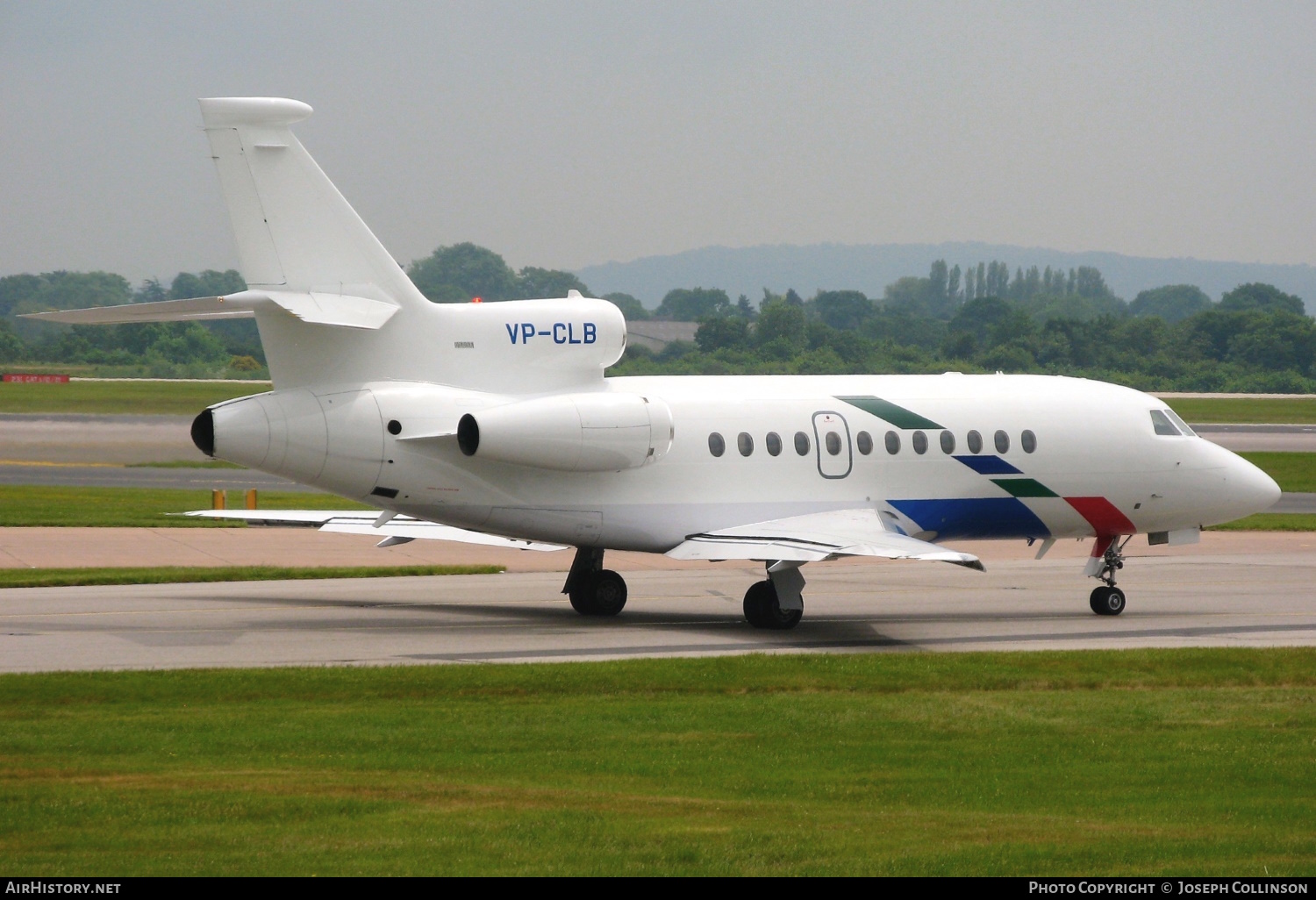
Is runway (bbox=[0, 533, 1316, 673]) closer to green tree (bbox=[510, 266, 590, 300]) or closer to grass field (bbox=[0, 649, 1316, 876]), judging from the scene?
grass field (bbox=[0, 649, 1316, 876])

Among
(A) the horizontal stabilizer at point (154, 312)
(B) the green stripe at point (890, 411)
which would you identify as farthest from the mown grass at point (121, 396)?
(A) the horizontal stabilizer at point (154, 312)

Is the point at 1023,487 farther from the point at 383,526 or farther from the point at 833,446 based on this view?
the point at 383,526

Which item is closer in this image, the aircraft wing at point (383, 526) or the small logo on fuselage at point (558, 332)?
the small logo on fuselage at point (558, 332)

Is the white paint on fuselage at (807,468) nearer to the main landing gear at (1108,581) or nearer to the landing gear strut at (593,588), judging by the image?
the main landing gear at (1108,581)

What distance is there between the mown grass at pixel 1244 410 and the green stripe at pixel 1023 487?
5960 centimetres

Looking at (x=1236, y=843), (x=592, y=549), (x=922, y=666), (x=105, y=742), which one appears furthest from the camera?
(x=592, y=549)

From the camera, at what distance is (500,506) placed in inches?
836

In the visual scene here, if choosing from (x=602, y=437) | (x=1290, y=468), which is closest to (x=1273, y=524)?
(x=1290, y=468)

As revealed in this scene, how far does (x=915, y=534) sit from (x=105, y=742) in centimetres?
1326

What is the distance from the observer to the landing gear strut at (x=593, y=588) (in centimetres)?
2322

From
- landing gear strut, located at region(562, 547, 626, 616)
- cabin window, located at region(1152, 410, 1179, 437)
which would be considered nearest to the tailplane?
landing gear strut, located at region(562, 547, 626, 616)

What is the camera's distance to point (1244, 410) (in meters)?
91.2
